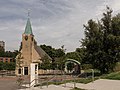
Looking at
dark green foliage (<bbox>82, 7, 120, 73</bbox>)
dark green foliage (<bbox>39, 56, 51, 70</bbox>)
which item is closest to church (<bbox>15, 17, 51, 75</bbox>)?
dark green foliage (<bbox>39, 56, 51, 70</bbox>)

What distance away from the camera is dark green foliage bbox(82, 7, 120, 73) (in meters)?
37.4

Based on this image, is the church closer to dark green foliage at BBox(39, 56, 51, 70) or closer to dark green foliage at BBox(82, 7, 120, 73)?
dark green foliage at BBox(39, 56, 51, 70)

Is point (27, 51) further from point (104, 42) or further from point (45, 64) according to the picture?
point (104, 42)

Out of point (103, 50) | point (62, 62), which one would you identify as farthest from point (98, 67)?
point (62, 62)

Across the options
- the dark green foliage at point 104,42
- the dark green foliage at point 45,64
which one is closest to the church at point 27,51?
the dark green foliage at point 45,64

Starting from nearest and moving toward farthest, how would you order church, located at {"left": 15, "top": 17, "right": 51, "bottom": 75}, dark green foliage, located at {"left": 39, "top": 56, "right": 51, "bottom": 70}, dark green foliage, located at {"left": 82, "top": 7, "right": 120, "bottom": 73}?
dark green foliage, located at {"left": 82, "top": 7, "right": 120, "bottom": 73}
dark green foliage, located at {"left": 39, "top": 56, "right": 51, "bottom": 70}
church, located at {"left": 15, "top": 17, "right": 51, "bottom": 75}

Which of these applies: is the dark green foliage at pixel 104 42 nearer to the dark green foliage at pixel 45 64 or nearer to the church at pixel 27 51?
the dark green foliage at pixel 45 64

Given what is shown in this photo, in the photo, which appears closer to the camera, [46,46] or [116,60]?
[116,60]

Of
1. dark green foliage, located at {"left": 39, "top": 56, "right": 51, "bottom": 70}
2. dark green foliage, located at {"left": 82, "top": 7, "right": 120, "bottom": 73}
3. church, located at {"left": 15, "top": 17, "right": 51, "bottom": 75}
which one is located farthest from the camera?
Answer: church, located at {"left": 15, "top": 17, "right": 51, "bottom": 75}

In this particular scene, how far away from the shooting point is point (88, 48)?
Answer: 128ft

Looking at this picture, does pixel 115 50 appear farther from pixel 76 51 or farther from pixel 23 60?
pixel 23 60

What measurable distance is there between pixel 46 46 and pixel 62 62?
3775 cm

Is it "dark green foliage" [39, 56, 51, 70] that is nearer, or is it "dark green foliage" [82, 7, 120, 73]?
"dark green foliage" [82, 7, 120, 73]

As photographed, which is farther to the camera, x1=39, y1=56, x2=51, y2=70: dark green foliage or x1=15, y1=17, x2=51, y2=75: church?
x1=15, y1=17, x2=51, y2=75: church
